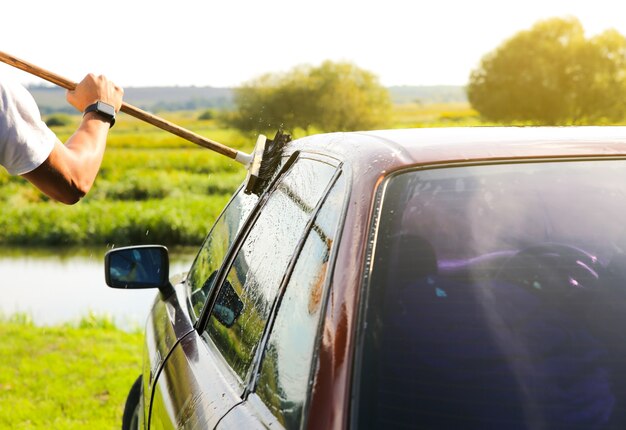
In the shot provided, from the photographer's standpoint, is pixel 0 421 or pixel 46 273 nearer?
pixel 0 421

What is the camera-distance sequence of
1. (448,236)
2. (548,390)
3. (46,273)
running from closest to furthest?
(548,390) → (448,236) → (46,273)

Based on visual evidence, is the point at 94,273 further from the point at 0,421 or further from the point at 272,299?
the point at 272,299

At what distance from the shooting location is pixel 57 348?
298 inches

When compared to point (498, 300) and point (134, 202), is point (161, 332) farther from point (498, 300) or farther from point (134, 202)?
point (134, 202)

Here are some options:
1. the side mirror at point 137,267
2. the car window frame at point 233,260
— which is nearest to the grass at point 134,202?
the side mirror at point 137,267

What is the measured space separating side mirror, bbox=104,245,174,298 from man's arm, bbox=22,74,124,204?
0.53m

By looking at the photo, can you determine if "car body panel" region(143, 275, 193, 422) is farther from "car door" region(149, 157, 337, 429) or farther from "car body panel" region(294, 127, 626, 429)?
"car body panel" region(294, 127, 626, 429)

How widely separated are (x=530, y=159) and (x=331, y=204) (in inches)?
16.7

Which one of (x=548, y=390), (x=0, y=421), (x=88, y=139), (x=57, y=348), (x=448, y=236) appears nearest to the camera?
(x=548, y=390)

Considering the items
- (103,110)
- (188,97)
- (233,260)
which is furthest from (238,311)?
(188,97)

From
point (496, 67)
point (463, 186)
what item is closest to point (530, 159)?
point (463, 186)

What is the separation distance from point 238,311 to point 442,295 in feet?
2.51

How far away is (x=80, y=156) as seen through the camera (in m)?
2.60

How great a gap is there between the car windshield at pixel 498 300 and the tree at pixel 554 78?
6075 cm
